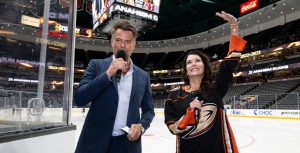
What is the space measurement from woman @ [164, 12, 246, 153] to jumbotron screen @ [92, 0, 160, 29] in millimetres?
9446

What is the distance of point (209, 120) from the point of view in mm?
1876

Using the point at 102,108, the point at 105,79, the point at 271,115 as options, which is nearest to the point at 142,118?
the point at 102,108

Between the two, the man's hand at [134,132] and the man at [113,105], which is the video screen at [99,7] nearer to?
the man at [113,105]

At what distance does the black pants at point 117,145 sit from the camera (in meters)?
1.48

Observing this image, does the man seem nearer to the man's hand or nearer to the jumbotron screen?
the man's hand

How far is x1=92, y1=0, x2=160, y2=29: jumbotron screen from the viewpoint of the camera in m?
11.2

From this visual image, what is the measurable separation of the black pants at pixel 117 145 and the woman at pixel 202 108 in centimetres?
49

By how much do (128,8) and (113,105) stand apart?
405 inches

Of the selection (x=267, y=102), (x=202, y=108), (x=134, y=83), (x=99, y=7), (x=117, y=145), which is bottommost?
(x=267, y=102)

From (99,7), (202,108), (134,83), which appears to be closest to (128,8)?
(99,7)

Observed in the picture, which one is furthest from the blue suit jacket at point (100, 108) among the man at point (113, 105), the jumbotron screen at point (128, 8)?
the jumbotron screen at point (128, 8)

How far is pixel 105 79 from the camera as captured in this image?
1373 millimetres

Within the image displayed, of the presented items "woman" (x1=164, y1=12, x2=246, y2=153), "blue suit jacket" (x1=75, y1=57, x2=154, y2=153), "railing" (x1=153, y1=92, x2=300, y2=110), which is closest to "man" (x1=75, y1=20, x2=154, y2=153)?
"blue suit jacket" (x1=75, y1=57, x2=154, y2=153)

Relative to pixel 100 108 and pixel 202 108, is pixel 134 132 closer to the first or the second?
pixel 100 108
